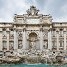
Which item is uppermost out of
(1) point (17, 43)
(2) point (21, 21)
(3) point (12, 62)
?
(2) point (21, 21)

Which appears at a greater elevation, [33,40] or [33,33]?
[33,33]

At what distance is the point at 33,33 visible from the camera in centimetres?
5616

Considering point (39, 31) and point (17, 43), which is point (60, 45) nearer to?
point (39, 31)

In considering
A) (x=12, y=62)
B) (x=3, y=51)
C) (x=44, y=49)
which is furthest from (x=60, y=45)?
(x=12, y=62)

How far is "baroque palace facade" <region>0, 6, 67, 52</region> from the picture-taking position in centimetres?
5562

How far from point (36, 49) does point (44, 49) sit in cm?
164

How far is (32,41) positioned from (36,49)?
2.05m

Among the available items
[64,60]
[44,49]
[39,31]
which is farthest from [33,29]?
[64,60]

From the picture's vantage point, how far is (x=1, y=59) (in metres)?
42.5

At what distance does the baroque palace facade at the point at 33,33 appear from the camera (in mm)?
55625

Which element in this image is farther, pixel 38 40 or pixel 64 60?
pixel 38 40

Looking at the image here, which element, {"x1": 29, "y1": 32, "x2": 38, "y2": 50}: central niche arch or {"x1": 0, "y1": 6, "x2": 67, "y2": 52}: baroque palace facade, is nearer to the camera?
{"x1": 0, "y1": 6, "x2": 67, "y2": 52}: baroque palace facade

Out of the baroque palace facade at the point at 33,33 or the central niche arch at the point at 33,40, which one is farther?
the central niche arch at the point at 33,40

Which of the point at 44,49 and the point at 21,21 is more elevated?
the point at 21,21
